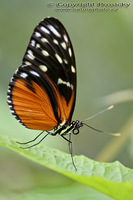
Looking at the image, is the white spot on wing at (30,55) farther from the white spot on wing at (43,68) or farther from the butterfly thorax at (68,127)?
the butterfly thorax at (68,127)

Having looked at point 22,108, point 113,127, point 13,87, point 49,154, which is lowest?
point 113,127

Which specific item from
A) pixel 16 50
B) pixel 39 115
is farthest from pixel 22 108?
pixel 16 50

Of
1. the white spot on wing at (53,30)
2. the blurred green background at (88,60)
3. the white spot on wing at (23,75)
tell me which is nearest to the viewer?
the white spot on wing at (53,30)

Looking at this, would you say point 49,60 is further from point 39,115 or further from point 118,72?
point 118,72

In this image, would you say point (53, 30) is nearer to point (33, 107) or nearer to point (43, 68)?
point (43, 68)

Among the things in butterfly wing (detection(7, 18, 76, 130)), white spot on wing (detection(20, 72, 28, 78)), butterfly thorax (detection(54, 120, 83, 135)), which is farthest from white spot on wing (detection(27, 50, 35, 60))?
butterfly thorax (detection(54, 120, 83, 135))

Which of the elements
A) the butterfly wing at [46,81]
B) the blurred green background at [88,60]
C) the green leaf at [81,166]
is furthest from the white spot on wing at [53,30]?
the blurred green background at [88,60]

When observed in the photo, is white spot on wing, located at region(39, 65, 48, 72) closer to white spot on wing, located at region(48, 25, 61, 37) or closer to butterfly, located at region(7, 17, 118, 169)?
butterfly, located at region(7, 17, 118, 169)
